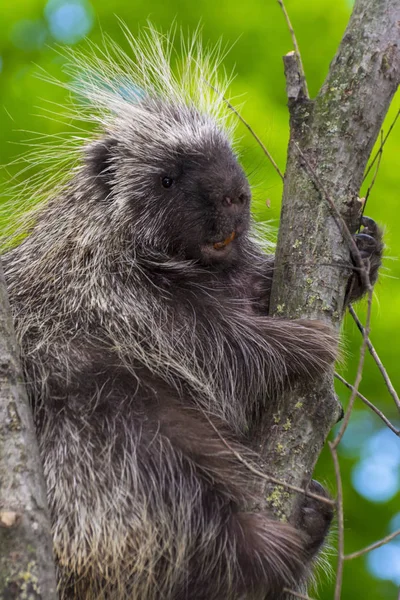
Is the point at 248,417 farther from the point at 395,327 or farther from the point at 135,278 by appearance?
the point at 395,327

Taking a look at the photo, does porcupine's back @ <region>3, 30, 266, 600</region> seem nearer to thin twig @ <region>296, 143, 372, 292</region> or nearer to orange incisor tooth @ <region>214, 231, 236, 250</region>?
orange incisor tooth @ <region>214, 231, 236, 250</region>

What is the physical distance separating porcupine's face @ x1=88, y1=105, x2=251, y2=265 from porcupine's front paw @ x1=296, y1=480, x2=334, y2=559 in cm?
81

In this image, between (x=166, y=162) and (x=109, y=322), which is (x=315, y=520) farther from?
(x=166, y=162)

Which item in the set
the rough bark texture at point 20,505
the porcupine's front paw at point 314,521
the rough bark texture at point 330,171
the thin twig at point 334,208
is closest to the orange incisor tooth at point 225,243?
the rough bark texture at point 330,171

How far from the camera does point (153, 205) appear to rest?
277 centimetres

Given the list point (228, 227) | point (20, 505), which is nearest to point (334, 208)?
point (228, 227)

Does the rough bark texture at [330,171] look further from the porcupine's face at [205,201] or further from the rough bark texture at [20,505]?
the rough bark texture at [20,505]

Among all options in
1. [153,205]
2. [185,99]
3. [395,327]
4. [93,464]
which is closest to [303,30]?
[185,99]

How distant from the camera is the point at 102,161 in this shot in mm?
2945

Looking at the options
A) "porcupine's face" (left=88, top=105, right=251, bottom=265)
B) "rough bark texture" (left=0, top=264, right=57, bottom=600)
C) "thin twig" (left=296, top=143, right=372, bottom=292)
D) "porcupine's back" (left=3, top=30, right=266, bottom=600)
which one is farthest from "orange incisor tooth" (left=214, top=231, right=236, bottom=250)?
"rough bark texture" (left=0, top=264, right=57, bottom=600)

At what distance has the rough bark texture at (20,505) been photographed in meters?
1.56

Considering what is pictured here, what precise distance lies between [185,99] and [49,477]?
1.65m

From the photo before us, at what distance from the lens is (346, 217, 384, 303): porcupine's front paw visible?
8.67 feet

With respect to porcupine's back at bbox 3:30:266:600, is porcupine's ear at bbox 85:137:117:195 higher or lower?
higher
